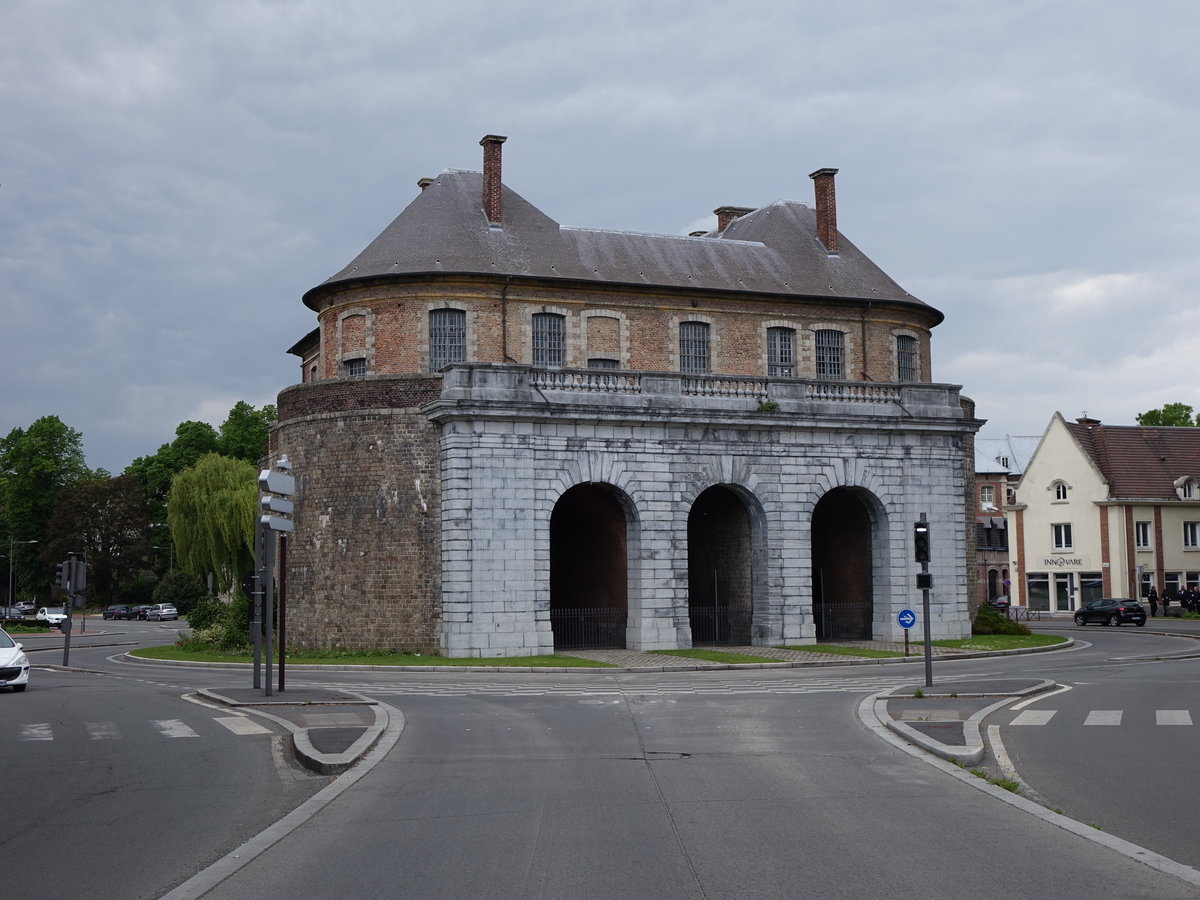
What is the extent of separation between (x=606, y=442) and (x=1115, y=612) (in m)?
31.0

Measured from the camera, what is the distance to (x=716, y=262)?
4381 cm

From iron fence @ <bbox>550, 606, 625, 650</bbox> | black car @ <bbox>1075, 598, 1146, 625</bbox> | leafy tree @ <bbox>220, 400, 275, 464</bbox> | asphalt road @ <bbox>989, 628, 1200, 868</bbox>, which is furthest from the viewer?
leafy tree @ <bbox>220, 400, 275, 464</bbox>

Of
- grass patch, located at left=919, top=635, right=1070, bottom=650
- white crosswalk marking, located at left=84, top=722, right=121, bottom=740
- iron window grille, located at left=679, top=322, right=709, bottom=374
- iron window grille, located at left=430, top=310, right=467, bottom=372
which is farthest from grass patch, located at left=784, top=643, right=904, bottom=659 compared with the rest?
white crosswalk marking, located at left=84, top=722, right=121, bottom=740

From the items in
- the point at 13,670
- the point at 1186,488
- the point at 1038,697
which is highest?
the point at 1186,488

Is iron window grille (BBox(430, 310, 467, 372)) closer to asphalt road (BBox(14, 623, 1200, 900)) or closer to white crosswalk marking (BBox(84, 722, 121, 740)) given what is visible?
asphalt road (BBox(14, 623, 1200, 900))

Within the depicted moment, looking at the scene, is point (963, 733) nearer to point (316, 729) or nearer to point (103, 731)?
point (316, 729)

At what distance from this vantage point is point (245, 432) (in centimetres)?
8538

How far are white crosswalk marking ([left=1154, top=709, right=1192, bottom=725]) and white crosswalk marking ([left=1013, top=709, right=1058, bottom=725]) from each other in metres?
1.38

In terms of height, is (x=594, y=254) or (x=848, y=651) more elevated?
(x=594, y=254)

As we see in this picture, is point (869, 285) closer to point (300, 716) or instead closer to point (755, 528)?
point (755, 528)

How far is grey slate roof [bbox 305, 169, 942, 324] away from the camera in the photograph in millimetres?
40000

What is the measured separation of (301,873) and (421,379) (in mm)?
27500

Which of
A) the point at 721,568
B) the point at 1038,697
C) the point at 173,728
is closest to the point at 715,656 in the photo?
the point at 721,568

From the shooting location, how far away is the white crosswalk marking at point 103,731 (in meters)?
16.4
